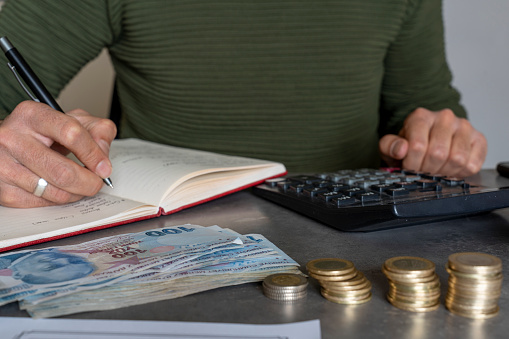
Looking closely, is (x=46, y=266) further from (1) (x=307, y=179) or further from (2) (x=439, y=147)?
(2) (x=439, y=147)

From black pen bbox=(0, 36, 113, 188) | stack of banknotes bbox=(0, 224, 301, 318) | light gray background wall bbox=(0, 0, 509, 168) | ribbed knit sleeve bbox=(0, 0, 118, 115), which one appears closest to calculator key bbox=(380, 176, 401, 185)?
stack of banknotes bbox=(0, 224, 301, 318)

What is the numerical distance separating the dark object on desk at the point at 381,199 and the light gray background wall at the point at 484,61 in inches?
73.9

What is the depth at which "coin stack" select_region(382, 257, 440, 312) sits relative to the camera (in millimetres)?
376

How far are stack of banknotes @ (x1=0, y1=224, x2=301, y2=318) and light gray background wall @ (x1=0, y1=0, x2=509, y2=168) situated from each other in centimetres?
219

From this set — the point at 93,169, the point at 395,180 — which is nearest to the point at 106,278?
the point at 93,169

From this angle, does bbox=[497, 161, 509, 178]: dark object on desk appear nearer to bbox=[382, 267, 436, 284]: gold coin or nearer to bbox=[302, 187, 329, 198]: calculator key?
bbox=[302, 187, 329, 198]: calculator key

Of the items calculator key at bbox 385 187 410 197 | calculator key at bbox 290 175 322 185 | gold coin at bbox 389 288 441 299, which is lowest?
gold coin at bbox 389 288 441 299

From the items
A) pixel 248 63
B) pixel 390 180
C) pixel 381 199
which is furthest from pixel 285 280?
pixel 248 63

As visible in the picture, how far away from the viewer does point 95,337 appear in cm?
35

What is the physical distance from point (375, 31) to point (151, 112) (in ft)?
1.86

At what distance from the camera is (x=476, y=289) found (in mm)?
363

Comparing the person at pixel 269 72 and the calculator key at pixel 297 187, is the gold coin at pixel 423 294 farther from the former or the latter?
the person at pixel 269 72

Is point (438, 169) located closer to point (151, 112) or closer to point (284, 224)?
point (284, 224)

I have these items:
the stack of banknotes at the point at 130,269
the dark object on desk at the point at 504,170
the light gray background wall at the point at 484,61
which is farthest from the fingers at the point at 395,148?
the light gray background wall at the point at 484,61
